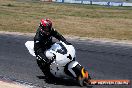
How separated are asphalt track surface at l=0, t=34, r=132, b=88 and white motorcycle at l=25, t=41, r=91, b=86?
32 cm

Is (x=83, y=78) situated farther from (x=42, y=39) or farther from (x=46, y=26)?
(x=46, y=26)

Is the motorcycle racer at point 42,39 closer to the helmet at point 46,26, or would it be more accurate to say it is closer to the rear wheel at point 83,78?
the helmet at point 46,26

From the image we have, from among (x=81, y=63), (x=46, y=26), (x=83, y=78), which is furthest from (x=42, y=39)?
(x=81, y=63)

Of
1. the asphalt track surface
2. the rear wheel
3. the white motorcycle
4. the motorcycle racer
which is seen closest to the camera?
the rear wheel

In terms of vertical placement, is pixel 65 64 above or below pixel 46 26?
below

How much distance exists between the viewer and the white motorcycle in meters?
9.88

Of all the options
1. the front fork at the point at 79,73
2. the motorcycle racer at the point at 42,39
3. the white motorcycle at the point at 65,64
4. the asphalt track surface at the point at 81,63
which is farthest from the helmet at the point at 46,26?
the asphalt track surface at the point at 81,63

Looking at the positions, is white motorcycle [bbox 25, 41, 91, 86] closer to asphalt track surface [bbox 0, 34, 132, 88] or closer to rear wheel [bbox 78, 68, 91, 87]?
rear wheel [bbox 78, 68, 91, 87]

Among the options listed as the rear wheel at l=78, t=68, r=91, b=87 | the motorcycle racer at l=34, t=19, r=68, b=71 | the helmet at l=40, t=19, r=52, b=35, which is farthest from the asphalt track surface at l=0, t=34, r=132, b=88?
the helmet at l=40, t=19, r=52, b=35

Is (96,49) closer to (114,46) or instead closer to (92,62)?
(114,46)

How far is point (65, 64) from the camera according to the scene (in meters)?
10.1

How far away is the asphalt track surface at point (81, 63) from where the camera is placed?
1103 centimetres

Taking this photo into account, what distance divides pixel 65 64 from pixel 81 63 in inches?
155

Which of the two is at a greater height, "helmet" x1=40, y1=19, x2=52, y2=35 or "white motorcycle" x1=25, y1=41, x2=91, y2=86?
"helmet" x1=40, y1=19, x2=52, y2=35
